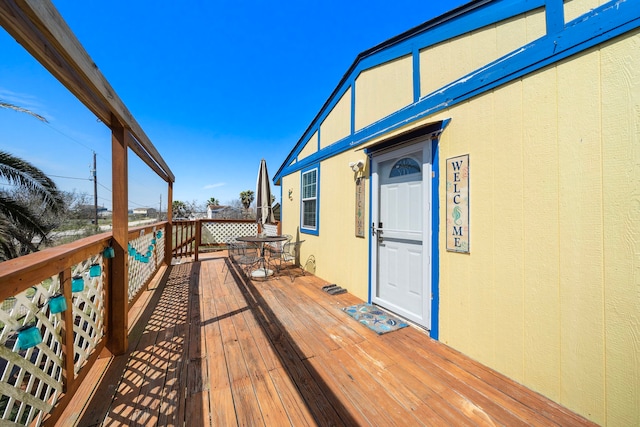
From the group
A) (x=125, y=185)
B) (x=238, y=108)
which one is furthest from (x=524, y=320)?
(x=238, y=108)


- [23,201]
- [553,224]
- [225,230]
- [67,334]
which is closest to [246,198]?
[225,230]

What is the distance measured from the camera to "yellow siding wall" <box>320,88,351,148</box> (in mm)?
3805

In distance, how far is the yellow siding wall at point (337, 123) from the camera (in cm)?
380

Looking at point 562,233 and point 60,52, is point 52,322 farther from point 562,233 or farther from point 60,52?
point 562,233

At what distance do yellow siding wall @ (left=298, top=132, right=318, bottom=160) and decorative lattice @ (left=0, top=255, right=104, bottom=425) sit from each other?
390 centimetres

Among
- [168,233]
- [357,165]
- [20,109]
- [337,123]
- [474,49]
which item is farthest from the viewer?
[168,233]

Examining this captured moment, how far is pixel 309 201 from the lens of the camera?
5160 millimetres

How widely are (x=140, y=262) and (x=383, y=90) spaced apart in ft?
14.4

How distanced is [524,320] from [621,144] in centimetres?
127

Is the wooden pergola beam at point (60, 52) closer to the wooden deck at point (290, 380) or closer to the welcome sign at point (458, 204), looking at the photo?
the wooden deck at point (290, 380)

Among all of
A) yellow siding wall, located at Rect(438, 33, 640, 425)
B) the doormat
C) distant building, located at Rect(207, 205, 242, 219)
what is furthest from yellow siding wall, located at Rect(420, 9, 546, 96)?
distant building, located at Rect(207, 205, 242, 219)

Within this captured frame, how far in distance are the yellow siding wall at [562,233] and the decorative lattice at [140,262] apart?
3972mm

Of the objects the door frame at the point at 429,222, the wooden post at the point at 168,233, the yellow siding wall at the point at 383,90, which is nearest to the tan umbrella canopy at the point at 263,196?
the wooden post at the point at 168,233

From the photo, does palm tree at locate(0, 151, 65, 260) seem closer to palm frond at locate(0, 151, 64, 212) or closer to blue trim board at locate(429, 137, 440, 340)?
palm frond at locate(0, 151, 64, 212)
